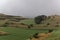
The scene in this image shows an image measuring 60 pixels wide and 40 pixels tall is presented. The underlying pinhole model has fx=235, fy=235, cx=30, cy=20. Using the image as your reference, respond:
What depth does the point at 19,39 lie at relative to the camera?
18.5 m

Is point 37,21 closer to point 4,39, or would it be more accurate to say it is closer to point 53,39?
point 4,39

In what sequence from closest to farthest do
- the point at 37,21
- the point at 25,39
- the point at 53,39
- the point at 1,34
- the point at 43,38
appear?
the point at 53,39 < the point at 43,38 < the point at 25,39 < the point at 1,34 < the point at 37,21

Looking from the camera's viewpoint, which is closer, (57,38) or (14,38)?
(57,38)

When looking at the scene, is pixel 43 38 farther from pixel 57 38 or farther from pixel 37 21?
pixel 37 21

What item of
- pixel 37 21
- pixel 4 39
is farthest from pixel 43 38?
pixel 37 21

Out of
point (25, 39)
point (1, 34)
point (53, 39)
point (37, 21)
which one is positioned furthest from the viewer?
point (37, 21)

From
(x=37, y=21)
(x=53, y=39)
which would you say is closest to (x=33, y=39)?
(x=53, y=39)

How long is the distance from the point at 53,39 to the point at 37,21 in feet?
63.3

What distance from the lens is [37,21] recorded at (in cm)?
3478

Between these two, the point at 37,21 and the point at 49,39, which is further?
the point at 37,21

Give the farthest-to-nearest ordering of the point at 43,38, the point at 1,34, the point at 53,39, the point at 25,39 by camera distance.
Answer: the point at 1,34, the point at 25,39, the point at 43,38, the point at 53,39

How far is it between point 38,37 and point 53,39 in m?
1.98

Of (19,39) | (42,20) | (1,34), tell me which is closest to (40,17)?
(42,20)

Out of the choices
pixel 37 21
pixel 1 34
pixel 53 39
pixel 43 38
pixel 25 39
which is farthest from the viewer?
pixel 37 21
